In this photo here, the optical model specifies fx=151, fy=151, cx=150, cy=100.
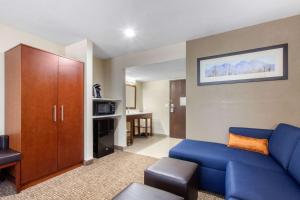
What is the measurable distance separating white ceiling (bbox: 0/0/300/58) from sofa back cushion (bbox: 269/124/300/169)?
60.8 inches

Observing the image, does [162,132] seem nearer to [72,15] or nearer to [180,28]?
[180,28]

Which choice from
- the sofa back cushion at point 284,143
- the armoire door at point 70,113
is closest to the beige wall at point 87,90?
the armoire door at point 70,113

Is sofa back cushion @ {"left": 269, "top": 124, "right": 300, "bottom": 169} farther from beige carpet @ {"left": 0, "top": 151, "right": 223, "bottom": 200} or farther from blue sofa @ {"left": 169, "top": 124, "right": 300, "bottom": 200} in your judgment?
beige carpet @ {"left": 0, "top": 151, "right": 223, "bottom": 200}

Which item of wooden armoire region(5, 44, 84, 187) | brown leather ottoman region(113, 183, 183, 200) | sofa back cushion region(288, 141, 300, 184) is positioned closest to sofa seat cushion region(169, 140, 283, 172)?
sofa back cushion region(288, 141, 300, 184)

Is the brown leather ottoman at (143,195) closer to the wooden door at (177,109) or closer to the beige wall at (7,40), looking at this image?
the beige wall at (7,40)

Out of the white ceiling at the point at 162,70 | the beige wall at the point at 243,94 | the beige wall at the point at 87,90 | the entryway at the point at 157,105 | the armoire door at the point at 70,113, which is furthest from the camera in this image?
A: the entryway at the point at 157,105

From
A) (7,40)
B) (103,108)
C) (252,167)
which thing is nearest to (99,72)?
(103,108)

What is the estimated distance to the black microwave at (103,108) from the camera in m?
3.33

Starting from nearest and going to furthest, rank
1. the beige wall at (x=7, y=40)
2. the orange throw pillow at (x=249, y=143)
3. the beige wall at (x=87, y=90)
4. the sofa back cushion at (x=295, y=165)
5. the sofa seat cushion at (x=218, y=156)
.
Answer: the sofa back cushion at (x=295, y=165) < the sofa seat cushion at (x=218, y=156) < the orange throw pillow at (x=249, y=143) < the beige wall at (x=7, y=40) < the beige wall at (x=87, y=90)

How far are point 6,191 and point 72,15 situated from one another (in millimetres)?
2487

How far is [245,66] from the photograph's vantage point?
2.42 metres

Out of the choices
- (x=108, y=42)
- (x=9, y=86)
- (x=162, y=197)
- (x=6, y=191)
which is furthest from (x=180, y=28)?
(x=6, y=191)

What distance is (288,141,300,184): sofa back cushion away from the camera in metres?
1.32

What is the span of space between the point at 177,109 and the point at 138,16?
146 inches
